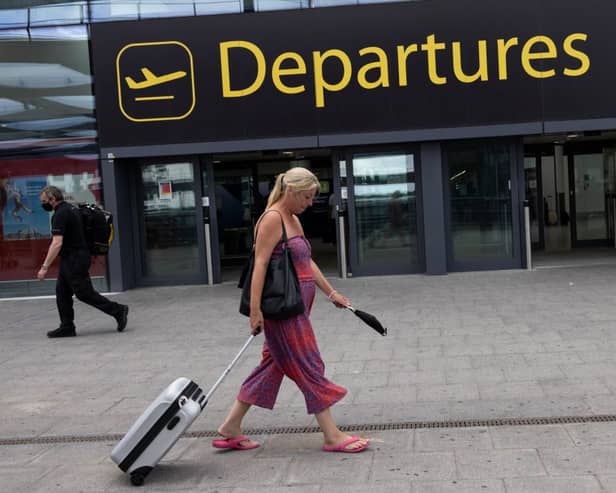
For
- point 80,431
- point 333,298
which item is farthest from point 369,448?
point 80,431

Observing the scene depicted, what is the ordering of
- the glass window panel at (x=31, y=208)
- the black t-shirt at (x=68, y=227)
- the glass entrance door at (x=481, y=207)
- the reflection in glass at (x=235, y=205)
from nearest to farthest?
the black t-shirt at (x=68, y=227) → the glass entrance door at (x=481, y=207) → the glass window panel at (x=31, y=208) → the reflection in glass at (x=235, y=205)

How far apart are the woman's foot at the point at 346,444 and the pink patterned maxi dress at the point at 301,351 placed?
23cm

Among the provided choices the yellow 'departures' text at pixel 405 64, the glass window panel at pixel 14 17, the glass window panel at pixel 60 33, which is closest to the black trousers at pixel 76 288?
the yellow 'departures' text at pixel 405 64

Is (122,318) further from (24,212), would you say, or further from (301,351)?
(301,351)

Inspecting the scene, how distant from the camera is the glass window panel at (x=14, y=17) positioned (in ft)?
44.8

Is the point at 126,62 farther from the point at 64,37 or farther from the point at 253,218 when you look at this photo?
the point at 253,218

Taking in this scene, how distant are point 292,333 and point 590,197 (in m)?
13.1

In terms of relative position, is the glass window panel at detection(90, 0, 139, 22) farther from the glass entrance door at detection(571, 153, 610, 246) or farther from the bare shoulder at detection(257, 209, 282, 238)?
the bare shoulder at detection(257, 209, 282, 238)

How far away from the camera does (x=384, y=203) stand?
1370 centimetres

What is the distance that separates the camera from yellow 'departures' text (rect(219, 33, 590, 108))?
1295cm

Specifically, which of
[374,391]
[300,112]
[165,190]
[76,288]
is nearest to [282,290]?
[374,391]

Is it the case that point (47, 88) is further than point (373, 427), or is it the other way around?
point (47, 88)

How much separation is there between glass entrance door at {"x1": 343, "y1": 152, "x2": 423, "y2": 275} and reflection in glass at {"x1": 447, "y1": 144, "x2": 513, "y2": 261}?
2.14ft

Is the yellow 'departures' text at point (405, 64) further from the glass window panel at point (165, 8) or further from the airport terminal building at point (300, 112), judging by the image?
the glass window panel at point (165, 8)
